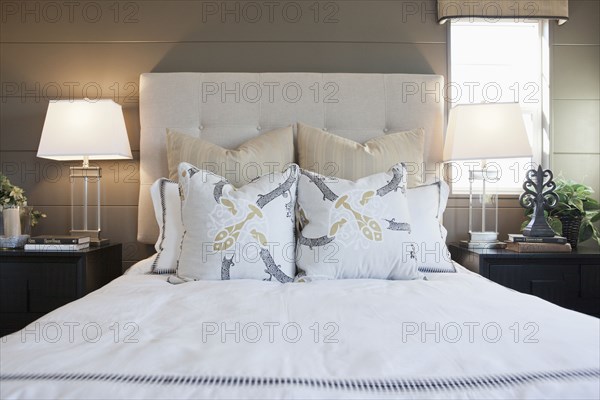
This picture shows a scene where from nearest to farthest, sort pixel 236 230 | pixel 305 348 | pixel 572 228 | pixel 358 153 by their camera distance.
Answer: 1. pixel 305 348
2. pixel 236 230
3. pixel 358 153
4. pixel 572 228

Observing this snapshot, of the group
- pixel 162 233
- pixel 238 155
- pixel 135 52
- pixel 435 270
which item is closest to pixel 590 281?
pixel 435 270

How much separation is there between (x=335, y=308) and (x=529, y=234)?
1432 mm

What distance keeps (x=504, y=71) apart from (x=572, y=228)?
1.00 meters

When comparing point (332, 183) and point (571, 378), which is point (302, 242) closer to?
point (332, 183)

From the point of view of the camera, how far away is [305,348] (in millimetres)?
932

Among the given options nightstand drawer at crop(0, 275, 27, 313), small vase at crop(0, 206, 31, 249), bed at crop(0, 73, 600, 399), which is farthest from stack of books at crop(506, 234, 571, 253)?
small vase at crop(0, 206, 31, 249)

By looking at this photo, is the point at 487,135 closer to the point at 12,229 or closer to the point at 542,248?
the point at 542,248

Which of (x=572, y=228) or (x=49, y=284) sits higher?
(x=572, y=228)

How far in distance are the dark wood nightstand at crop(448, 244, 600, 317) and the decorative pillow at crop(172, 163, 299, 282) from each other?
3.19ft

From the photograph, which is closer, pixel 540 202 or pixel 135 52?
pixel 540 202

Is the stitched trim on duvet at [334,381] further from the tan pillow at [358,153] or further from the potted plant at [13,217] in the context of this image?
the potted plant at [13,217]

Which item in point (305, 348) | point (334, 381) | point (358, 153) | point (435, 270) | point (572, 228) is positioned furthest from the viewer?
point (572, 228)

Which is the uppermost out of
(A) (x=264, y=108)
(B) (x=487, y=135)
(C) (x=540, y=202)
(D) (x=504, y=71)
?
(D) (x=504, y=71)

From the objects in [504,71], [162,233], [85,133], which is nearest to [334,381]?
[162,233]
